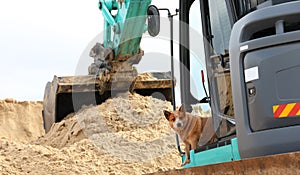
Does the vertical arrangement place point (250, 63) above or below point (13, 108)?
below

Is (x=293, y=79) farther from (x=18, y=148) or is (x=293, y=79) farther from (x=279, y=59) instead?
(x=18, y=148)

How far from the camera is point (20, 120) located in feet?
47.2

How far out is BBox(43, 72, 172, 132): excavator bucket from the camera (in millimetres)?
11047

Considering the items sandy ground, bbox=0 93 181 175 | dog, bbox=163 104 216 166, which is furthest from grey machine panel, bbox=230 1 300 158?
sandy ground, bbox=0 93 181 175

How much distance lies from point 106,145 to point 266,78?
753cm

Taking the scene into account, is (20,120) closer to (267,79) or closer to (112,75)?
(112,75)

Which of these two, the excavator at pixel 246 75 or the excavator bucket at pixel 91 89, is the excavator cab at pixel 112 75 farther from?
the excavator at pixel 246 75

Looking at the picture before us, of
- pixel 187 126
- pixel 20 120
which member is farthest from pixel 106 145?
pixel 187 126

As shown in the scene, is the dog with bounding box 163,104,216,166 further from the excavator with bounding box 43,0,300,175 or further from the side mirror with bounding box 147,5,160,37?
the side mirror with bounding box 147,5,160,37

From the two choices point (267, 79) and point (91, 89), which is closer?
point (267, 79)

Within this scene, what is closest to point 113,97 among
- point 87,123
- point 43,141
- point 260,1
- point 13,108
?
point 87,123

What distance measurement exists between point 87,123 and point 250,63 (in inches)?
322

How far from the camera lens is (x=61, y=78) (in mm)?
11234

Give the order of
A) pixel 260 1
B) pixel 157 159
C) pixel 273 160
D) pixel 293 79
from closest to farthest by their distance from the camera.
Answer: pixel 273 160, pixel 293 79, pixel 260 1, pixel 157 159
